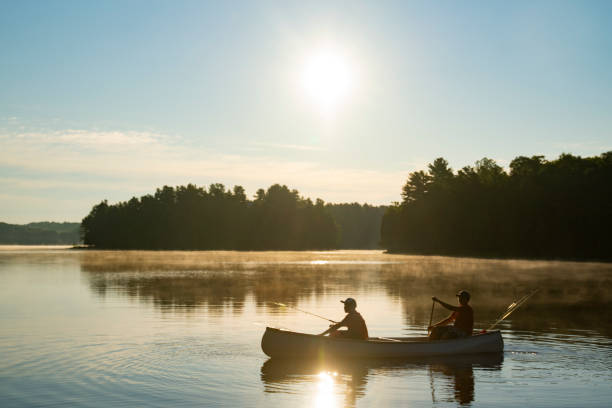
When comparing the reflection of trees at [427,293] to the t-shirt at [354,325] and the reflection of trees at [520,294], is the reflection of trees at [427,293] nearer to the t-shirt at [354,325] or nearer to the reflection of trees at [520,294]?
the reflection of trees at [520,294]

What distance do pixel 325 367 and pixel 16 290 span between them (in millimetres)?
31326

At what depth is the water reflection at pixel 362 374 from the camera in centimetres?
1527

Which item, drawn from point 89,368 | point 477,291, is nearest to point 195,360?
point 89,368

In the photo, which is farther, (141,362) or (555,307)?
(555,307)

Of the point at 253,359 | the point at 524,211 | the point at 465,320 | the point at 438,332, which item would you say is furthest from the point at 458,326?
the point at 524,211

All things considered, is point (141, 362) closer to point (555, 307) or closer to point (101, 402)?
point (101, 402)

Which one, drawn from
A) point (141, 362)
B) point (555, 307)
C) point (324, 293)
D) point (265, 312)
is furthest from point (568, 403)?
point (324, 293)

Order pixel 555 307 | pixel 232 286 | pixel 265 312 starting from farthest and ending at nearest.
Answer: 1. pixel 232 286
2. pixel 555 307
3. pixel 265 312

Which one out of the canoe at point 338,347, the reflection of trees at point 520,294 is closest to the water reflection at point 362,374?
the canoe at point 338,347

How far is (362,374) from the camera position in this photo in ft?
58.4

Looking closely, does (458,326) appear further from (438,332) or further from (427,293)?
(427,293)

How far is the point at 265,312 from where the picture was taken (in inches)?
1238

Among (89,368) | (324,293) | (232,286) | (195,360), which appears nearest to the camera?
(89,368)

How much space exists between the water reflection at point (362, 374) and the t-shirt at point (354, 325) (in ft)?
2.64
